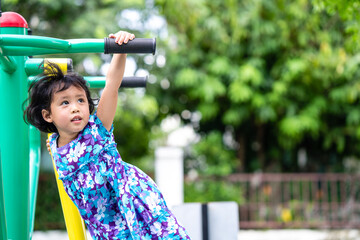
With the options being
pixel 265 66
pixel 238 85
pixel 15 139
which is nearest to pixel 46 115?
pixel 15 139

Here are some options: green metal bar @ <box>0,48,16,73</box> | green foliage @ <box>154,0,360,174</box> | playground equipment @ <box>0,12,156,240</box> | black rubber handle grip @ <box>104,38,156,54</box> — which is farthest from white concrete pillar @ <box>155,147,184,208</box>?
black rubber handle grip @ <box>104,38,156,54</box>

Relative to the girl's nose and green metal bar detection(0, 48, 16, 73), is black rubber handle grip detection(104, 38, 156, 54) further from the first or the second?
green metal bar detection(0, 48, 16, 73)

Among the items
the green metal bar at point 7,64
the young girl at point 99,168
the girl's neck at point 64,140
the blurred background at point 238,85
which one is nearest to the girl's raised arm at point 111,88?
the young girl at point 99,168

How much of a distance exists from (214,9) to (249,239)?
141 inches

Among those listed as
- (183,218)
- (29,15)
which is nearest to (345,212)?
(29,15)

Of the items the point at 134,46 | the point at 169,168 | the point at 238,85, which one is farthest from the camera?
the point at 238,85

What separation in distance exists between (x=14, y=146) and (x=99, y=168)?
489 millimetres

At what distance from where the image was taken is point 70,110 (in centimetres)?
146

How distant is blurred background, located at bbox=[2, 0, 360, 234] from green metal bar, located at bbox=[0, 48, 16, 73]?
465 cm

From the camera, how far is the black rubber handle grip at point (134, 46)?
1360 millimetres

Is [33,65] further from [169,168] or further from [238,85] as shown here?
[238,85]

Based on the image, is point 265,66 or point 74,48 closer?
point 74,48

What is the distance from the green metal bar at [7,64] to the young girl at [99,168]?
168mm

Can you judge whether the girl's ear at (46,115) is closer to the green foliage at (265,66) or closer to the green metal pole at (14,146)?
the green metal pole at (14,146)
